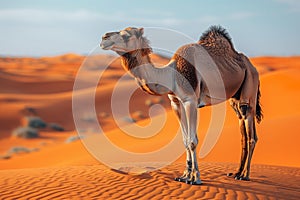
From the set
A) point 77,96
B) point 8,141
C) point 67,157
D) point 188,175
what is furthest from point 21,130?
point 188,175

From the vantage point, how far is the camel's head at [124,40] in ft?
21.5

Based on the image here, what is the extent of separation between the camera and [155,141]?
17062 millimetres

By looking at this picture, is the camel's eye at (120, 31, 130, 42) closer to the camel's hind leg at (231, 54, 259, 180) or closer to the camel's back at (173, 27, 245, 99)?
the camel's back at (173, 27, 245, 99)

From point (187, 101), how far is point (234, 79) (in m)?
1.39

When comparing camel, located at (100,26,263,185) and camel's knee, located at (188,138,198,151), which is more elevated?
camel, located at (100,26,263,185)

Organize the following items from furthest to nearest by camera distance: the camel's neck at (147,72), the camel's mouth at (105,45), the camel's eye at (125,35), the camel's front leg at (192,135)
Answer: the camel's front leg at (192,135) < the camel's neck at (147,72) < the camel's eye at (125,35) < the camel's mouth at (105,45)

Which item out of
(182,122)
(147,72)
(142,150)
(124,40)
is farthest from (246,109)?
(142,150)

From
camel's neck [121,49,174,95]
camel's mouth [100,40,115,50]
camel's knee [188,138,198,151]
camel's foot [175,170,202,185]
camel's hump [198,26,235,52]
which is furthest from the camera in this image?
camel's hump [198,26,235,52]

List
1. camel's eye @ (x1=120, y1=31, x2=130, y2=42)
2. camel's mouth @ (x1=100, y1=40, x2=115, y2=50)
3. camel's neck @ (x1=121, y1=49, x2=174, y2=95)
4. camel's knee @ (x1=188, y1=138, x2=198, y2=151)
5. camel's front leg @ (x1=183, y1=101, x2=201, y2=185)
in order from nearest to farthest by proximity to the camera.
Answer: camel's mouth @ (x1=100, y1=40, x2=115, y2=50) → camel's eye @ (x1=120, y1=31, x2=130, y2=42) → camel's neck @ (x1=121, y1=49, x2=174, y2=95) → camel's front leg @ (x1=183, y1=101, x2=201, y2=185) → camel's knee @ (x1=188, y1=138, x2=198, y2=151)

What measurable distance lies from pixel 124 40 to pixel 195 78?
4.90 ft

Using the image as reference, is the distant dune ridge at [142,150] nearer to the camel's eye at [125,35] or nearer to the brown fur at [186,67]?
the brown fur at [186,67]

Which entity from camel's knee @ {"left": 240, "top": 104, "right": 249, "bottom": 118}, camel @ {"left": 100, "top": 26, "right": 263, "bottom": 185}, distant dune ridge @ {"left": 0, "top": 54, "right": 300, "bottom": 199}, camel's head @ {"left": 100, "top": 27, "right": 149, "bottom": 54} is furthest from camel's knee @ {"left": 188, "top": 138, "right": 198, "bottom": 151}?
camel's head @ {"left": 100, "top": 27, "right": 149, "bottom": 54}

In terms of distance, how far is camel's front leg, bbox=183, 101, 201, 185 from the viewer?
7.20 meters

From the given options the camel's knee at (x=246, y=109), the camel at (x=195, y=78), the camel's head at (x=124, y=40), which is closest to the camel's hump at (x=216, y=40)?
the camel at (x=195, y=78)
